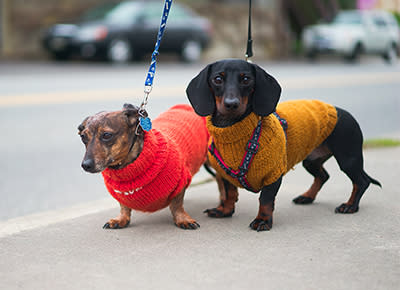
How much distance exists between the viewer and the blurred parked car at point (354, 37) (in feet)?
74.1

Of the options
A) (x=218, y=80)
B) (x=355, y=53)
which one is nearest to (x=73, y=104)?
(x=218, y=80)

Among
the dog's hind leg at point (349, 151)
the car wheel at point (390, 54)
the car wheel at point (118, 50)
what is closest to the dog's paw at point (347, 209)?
the dog's hind leg at point (349, 151)

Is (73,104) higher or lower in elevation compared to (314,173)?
lower

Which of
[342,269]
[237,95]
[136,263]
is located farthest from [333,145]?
[136,263]

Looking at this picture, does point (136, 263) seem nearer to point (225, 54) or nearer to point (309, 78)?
point (309, 78)

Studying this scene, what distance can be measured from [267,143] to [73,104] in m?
7.08

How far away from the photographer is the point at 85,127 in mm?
3773

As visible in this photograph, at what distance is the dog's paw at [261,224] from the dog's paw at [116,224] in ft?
2.79

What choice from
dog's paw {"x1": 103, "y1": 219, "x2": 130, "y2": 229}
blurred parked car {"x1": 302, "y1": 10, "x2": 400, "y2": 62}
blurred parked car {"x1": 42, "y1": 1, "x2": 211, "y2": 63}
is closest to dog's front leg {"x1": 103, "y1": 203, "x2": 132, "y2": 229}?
dog's paw {"x1": 103, "y1": 219, "x2": 130, "y2": 229}

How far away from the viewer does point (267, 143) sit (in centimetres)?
392

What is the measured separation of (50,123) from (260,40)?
1825cm

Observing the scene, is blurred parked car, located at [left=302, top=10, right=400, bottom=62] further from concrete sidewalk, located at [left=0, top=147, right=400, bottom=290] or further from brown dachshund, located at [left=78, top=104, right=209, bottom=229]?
brown dachshund, located at [left=78, top=104, right=209, bottom=229]

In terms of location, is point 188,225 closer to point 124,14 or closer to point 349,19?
point 124,14

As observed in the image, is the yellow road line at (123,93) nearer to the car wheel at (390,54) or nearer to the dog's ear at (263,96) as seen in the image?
the dog's ear at (263,96)
